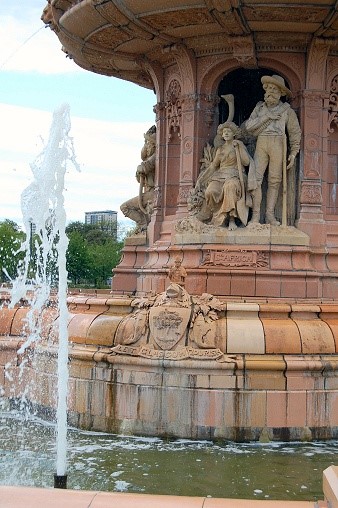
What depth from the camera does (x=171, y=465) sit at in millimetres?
8797

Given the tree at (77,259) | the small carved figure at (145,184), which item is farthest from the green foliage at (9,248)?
the small carved figure at (145,184)

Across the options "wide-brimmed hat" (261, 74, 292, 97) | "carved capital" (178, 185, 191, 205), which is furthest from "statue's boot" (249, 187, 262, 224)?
"wide-brimmed hat" (261, 74, 292, 97)

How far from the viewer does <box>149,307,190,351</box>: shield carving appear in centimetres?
1053

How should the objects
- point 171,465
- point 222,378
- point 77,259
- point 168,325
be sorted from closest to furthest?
1. point 171,465
2. point 222,378
3. point 168,325
4. point 77,259

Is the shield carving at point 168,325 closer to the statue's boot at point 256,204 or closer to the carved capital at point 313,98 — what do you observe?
the statue's boot at point 256,204

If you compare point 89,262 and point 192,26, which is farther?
point 89,262

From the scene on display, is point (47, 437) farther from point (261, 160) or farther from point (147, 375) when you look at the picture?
point (261, 160)

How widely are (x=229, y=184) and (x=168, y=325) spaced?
2.92 meters

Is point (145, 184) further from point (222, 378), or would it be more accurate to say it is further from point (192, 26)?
point (222, 378)

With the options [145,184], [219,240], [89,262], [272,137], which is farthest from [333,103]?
[89,262]

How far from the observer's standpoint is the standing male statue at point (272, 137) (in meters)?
12.6

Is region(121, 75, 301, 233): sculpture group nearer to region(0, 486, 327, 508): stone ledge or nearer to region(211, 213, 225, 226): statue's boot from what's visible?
region(211, 213, 225, 226): statue's boot

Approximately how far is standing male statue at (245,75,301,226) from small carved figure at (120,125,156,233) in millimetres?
2847

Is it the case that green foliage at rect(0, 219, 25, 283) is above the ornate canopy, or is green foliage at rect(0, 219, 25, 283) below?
below
